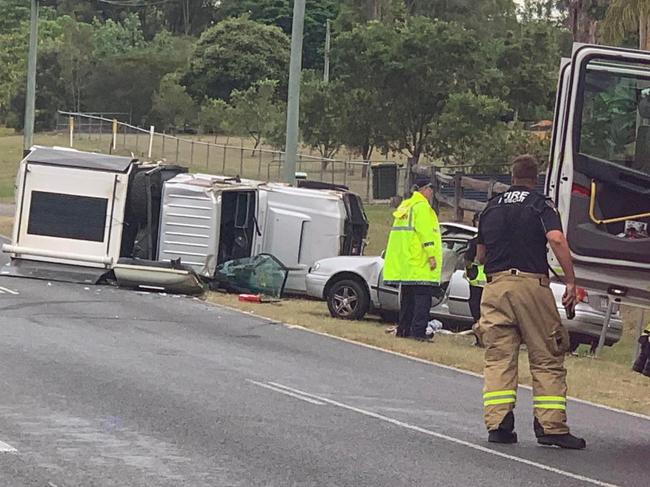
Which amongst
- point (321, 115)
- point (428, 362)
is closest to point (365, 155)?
point (321, 115)

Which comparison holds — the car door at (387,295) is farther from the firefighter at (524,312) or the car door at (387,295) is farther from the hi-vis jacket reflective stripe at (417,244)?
the firefighter at (524,312)

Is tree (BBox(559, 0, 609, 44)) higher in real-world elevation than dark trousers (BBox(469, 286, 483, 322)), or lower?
higher

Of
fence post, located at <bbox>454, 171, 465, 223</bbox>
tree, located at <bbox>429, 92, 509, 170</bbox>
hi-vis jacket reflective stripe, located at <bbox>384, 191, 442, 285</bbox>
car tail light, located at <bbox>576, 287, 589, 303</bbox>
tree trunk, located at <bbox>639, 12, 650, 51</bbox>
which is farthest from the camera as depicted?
tree, located at <bbox>429, 92, 509, 170</bbox>

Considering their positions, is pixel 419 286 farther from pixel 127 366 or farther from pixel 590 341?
pixel 127 366

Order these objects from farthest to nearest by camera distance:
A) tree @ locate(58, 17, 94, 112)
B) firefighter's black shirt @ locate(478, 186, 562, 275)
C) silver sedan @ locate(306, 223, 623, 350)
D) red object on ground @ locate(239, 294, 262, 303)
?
1. tree @ locate(58, 17, 94, 112)
2. red object on ground @ locate(239, 294, 262, 303)
3. silver sedan @ locate(306, 223, 623, 350)
4. firefighter's black shirt @ locate(478, 186, 562, 275)

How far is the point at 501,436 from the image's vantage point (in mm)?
8664

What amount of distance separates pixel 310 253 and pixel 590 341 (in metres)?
5.49

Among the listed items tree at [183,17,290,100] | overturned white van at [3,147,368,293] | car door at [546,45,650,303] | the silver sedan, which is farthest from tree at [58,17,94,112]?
car door at [546,45,650,303]

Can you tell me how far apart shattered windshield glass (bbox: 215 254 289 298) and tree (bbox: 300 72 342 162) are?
20231 mm

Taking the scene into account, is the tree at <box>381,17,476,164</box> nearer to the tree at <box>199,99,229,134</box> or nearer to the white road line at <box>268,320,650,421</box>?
the tree at <box>199,99,229,134</box>

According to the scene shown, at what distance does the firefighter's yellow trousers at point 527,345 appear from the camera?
8609mm

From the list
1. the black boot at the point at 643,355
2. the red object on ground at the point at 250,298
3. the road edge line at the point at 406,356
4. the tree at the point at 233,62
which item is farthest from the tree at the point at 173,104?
the black boot at the point at 643,355

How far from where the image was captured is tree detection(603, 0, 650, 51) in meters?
22.4

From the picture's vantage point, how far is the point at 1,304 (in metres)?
16.2
